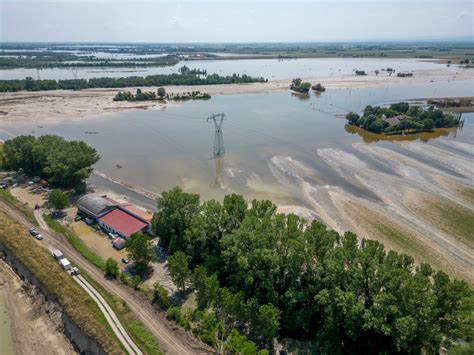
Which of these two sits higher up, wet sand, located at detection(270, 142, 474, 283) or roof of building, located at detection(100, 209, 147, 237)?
roof of building, located at detection(100, 209, 147, 237)

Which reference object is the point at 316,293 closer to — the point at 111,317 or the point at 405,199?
the point at 111,317

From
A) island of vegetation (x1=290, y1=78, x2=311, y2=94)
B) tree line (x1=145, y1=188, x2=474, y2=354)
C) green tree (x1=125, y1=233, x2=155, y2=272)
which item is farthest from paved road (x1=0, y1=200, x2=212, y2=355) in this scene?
island of vegetation (x1=290, y1=78, x2=311, y2=94)

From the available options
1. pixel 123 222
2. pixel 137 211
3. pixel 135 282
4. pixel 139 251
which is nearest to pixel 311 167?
pixel 137 211

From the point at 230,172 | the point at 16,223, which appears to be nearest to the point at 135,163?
the point at 230,172

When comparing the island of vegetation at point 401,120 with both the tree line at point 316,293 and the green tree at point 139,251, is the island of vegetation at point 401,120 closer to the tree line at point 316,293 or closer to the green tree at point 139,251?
the tree line at point 316,293

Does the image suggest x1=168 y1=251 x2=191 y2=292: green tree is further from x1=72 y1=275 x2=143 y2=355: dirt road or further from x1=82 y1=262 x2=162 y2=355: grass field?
x1=72 y1=275 x2=143 y2=355: dirt road

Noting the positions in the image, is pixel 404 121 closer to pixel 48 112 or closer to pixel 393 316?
pixel 393 316
